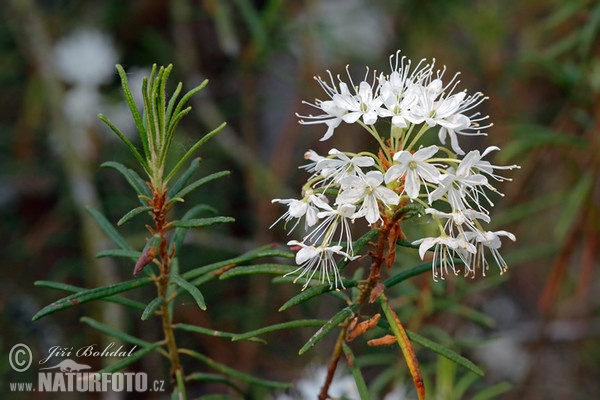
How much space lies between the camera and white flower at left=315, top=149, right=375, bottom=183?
0.90 meters

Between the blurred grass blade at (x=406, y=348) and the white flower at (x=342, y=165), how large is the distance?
197 millimetres

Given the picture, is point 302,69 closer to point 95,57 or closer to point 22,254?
point 95,57

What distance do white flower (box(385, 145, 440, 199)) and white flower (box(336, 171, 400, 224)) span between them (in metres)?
0.01

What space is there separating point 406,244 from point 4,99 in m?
2.68

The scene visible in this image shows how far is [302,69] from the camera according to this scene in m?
3.01

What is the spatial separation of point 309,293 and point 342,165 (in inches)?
7.1

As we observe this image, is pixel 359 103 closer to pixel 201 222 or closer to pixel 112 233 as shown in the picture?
pixel 201 222

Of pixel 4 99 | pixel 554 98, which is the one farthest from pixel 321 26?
pixel 4 99

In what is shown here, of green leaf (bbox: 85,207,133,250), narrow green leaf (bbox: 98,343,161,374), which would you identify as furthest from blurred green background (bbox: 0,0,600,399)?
narrow green leaf (bbox: 98,343,161,374)

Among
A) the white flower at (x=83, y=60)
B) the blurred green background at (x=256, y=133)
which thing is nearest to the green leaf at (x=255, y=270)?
Answer: the blurred green background at (x=256, y=133)

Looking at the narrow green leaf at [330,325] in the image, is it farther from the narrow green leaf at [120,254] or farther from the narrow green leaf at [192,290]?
the narrow green leaf at [120,254]

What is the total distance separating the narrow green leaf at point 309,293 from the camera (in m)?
0.89

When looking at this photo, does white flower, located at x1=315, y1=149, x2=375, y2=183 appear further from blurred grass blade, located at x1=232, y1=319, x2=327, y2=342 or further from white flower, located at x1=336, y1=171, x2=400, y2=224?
blurred grass blade, located at x1=232, y1=319, x2=327, y2=342

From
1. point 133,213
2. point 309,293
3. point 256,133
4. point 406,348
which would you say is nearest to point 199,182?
point 133,213
